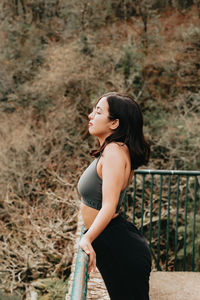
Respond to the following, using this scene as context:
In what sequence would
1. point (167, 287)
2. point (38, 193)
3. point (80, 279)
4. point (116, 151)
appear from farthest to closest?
point (38, 193)
point (167, 287)
point (116, 151)
point (80, 279)

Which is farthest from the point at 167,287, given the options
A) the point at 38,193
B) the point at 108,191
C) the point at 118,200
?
the point at 38,193

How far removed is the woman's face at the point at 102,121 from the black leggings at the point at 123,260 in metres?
0.46

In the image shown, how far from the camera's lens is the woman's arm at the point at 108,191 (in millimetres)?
1368

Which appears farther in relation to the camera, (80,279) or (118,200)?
(118,200)

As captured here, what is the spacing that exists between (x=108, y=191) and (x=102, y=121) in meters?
0.39

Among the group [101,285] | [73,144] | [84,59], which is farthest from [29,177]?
[101,285]

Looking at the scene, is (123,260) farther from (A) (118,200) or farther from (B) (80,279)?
(B) (80,279)

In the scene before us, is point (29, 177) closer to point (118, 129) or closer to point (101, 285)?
point (101, 285)

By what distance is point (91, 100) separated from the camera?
458 inches

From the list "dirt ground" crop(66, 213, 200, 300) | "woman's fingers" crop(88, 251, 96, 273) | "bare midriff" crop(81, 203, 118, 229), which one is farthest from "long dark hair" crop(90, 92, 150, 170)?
"dirt ground" crop(66, 213, 200, 300)

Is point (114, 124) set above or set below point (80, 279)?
above

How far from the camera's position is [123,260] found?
5.03 ft

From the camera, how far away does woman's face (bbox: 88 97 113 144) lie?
1.59m

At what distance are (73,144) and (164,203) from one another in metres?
3.85
